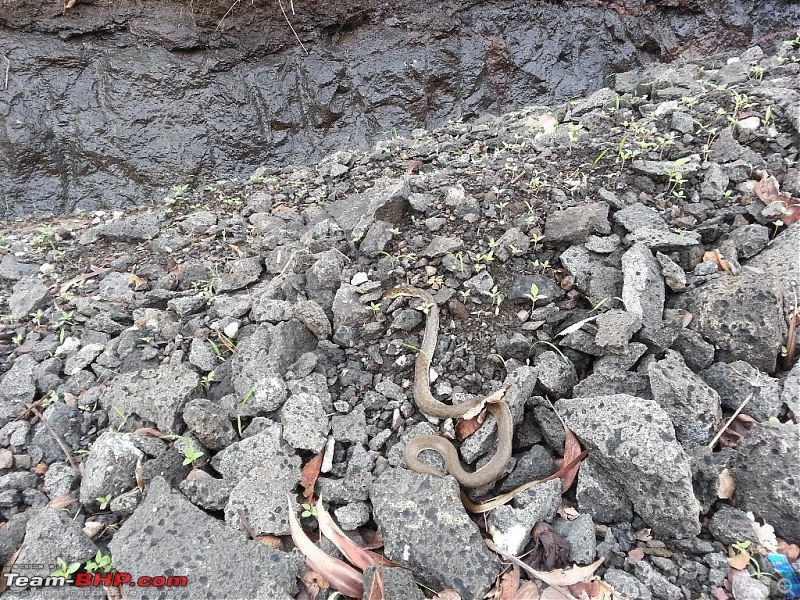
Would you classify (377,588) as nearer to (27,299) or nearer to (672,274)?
(672,274)

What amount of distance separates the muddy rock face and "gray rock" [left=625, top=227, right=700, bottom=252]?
3.83 meters

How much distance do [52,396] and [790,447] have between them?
334 centimetres

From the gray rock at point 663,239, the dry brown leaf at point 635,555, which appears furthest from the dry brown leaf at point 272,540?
the gray rock at point 663,239

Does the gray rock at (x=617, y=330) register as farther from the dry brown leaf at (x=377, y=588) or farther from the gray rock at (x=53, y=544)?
the gray rock at (x=53, y=544)

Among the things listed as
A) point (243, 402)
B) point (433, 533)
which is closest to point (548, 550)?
point (433, 533)

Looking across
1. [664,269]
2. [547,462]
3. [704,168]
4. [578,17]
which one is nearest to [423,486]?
[547,462]

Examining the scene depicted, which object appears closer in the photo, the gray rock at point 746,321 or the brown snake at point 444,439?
the brown snake at point 444,439

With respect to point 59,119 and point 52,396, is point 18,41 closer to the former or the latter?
point 59,119

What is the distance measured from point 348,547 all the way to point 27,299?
2.79 metres

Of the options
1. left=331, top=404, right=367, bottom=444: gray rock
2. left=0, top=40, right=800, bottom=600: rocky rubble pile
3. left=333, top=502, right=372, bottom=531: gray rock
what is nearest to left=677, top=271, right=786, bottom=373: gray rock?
left=0, top=40, right=800, bottom=600: rocky rubble pile

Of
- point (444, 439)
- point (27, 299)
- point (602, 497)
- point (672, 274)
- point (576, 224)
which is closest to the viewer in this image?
point (602, 497)

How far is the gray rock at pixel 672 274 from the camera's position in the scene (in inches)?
96.3

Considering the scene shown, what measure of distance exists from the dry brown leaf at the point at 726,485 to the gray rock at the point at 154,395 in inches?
91.0

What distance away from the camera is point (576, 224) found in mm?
2707
